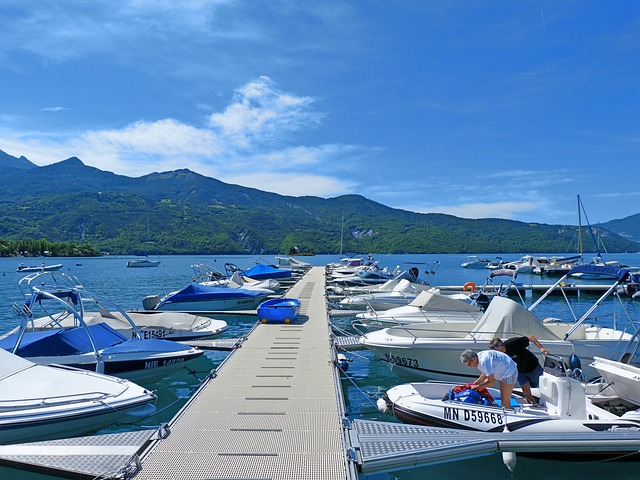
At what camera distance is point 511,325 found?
12562 mm

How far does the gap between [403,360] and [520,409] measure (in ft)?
15.0

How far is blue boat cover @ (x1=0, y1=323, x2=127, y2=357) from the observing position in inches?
450

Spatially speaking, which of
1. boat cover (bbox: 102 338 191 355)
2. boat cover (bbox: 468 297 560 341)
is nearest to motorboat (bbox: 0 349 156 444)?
boat cover (bbox: 102 338 191 355)

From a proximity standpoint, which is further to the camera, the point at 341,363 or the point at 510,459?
the point at 341,363

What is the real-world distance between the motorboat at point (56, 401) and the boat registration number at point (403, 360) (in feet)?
21.2

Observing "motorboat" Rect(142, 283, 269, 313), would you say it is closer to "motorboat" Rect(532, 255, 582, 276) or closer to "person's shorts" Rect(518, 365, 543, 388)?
"person's shorts" Rect(518, 365, 543, 388)

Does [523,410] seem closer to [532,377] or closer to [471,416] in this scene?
[471,416]

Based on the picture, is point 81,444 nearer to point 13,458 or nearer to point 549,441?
point 13,458

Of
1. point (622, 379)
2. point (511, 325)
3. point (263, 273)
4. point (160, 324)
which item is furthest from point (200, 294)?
point (622, 379)

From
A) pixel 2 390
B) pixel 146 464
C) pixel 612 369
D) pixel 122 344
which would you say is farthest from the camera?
pixel 122 344

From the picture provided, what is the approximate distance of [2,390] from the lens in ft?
28.5

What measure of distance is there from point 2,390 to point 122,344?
3.82m

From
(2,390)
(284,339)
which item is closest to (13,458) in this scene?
(2,390)

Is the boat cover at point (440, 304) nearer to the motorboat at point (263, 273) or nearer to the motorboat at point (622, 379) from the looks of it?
the motorboat at point (622, 379)
